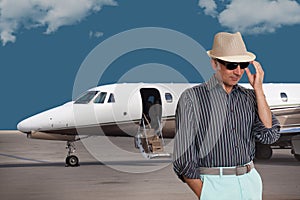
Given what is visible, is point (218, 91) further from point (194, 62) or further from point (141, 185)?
point (141, 185)

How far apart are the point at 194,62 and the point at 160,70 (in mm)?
6087

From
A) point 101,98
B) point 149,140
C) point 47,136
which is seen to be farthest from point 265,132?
point 101,98

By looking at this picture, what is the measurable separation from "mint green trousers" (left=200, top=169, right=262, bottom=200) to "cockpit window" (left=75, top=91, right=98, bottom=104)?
16.3 meters

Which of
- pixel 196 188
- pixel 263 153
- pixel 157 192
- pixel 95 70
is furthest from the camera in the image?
pixel 263 153

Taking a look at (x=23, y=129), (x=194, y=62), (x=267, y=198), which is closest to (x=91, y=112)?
(x=23, y=129)

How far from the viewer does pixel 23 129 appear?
19.1m

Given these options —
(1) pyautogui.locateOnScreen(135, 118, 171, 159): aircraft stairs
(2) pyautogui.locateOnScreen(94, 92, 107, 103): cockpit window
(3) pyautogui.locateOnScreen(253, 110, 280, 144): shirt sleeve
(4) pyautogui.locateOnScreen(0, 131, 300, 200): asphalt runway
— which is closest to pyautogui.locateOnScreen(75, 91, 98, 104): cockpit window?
(2) pyautogui.locateOnScreen(94, 92, 107, 103): cockpit window

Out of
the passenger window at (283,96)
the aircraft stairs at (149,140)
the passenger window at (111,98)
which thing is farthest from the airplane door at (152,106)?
the passenger window at (283,96)

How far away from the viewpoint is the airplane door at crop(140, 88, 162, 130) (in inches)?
809

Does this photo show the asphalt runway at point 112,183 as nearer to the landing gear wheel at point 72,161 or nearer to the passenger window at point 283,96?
the landing gear wheel at point 72,161

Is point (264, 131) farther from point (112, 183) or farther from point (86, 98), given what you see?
point (86, 98)

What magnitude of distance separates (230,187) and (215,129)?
38cm

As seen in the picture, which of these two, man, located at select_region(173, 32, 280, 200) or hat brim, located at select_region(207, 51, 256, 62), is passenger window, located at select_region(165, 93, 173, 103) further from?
hat brim, located at select_region(207, 51, 256, 62)

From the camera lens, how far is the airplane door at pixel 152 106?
67.4ft
